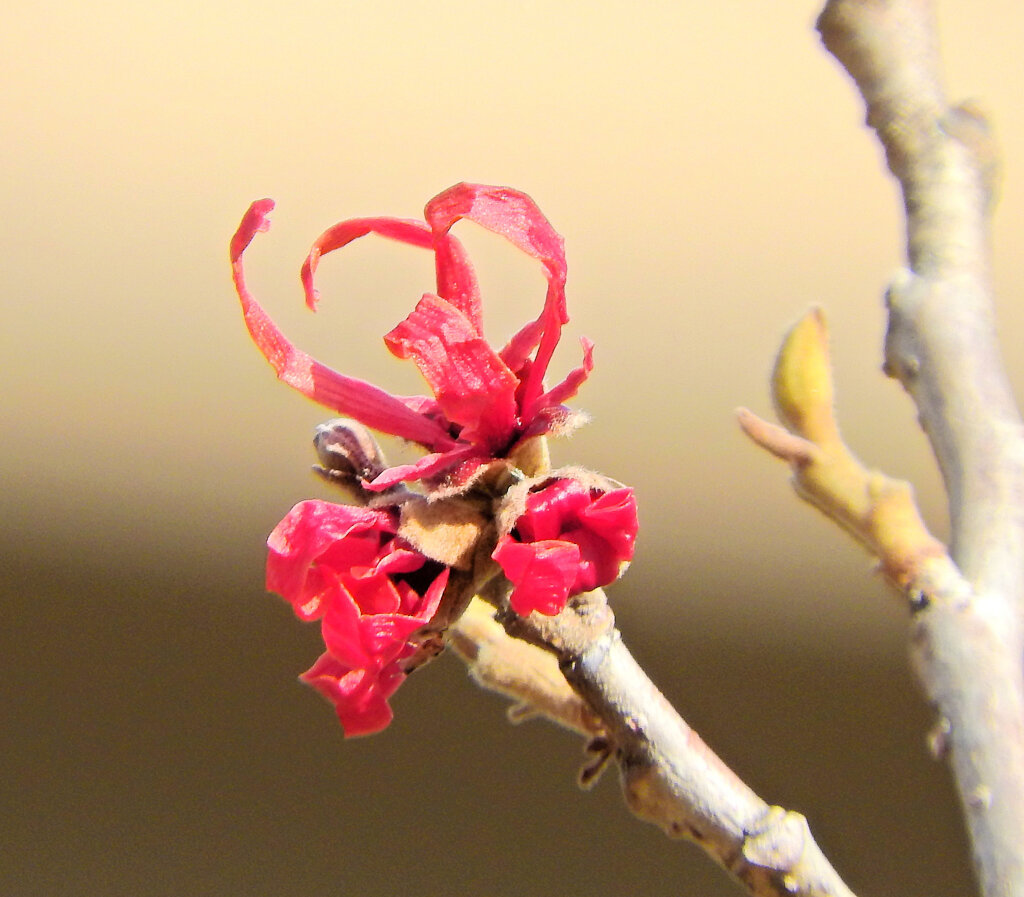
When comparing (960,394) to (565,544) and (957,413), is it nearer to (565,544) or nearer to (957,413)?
(957,413)

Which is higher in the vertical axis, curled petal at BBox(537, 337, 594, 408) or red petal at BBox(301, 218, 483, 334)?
red petal at BBox(301, 218, 483, 334)

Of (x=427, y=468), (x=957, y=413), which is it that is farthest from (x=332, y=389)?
(x=957, y=413)

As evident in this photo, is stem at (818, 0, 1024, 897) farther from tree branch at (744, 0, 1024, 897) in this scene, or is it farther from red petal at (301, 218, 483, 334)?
red petal at (301, 218, 483, 334)

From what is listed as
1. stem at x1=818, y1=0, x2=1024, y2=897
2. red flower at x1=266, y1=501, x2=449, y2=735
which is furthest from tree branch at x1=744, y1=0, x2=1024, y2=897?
red flower at x1=266, y1=501, x2=449, y2=735

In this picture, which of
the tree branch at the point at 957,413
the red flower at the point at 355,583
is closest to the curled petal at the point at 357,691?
the red flower at the point at 355,583

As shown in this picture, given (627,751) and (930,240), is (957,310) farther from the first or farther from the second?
(627,751)

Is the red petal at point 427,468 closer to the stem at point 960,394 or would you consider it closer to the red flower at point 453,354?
the red flower at point 453,354
